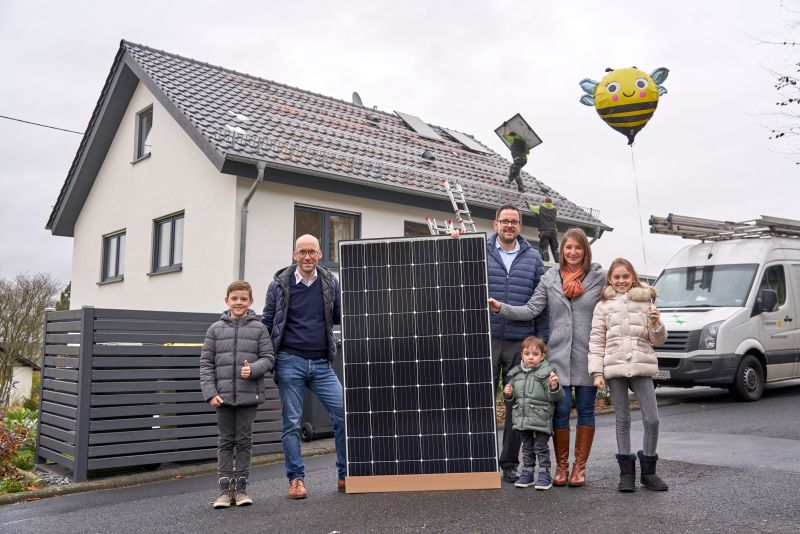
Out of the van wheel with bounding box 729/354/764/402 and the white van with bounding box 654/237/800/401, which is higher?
the white van with bounding box 654/237/800/401

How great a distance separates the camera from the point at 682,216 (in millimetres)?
13188

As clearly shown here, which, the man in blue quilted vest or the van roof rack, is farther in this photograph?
the van roof rack

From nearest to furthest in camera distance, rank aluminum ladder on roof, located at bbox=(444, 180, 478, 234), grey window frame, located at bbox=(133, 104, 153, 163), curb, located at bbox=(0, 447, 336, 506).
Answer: curb, located at bbox=(0, 447, 336, 506) → aluminum ladder on roof, located at bbox=(444, 180, 478, 234) → grey window frame, located at bbox=(133, 104, 153, 163)

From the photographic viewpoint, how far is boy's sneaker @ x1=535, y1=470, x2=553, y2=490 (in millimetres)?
5781

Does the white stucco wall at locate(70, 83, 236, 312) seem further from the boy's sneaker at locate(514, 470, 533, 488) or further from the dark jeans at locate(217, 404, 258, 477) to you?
the boy's sneaker at locate(514, 470, 533, 488)

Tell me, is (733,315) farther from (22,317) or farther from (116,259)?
(22,317)

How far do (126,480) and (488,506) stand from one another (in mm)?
3849

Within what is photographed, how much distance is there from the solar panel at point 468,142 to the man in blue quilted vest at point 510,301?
54.1 ft

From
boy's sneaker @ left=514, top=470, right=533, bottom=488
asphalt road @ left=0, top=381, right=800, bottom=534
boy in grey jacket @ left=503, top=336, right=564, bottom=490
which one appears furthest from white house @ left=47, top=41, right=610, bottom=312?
boy's sneaker @ left=514, top=470, right=533, bottom=488

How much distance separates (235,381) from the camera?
5906 millimetres

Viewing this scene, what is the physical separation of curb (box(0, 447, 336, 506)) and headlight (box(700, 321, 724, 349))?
6582 millimetres

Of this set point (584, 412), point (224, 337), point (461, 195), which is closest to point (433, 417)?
point (584, 412)

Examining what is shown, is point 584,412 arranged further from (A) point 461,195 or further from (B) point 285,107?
(B) point 285,107

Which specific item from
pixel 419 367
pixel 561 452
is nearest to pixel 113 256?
pixel 419 367
